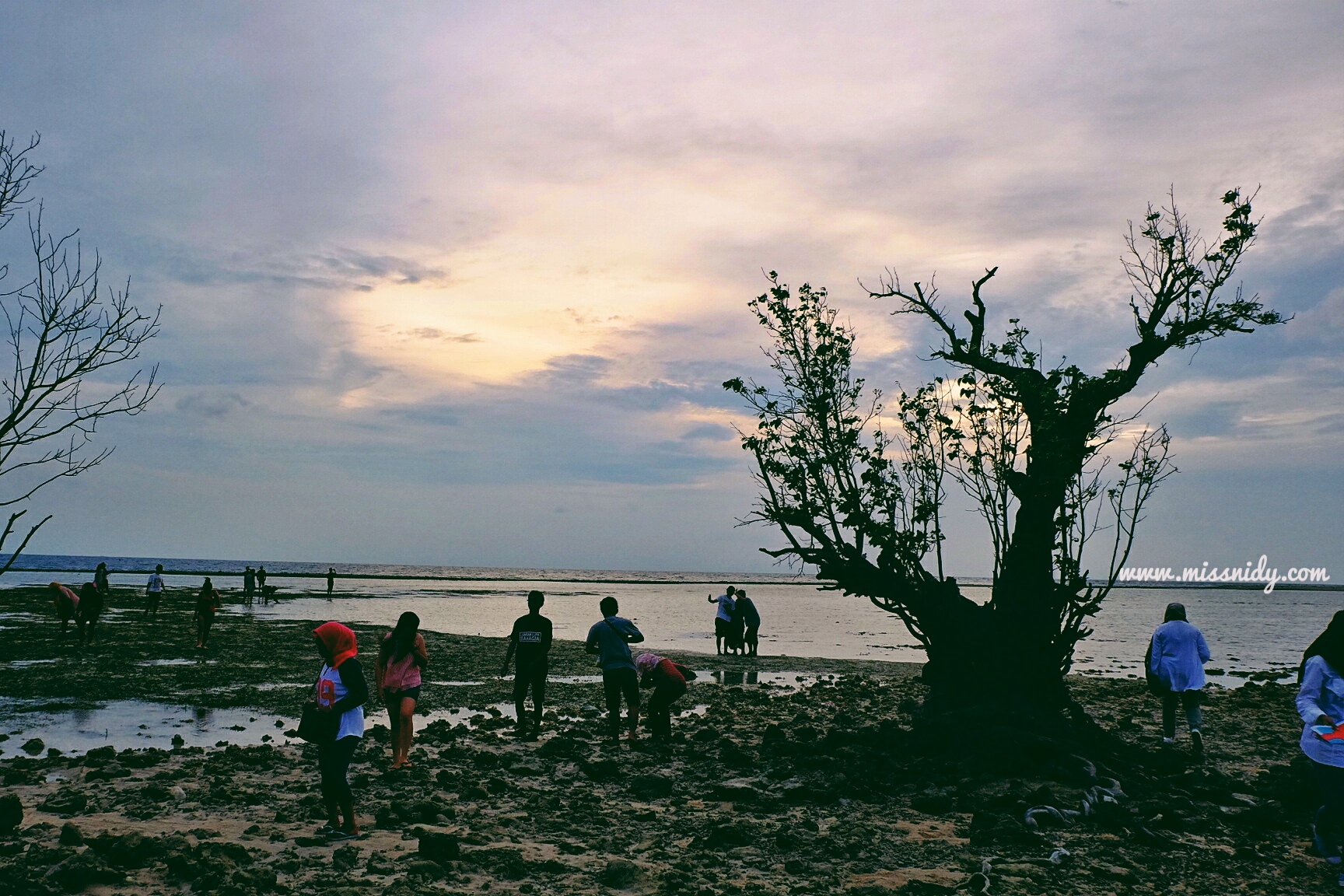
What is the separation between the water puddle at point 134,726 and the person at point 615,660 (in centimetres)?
527

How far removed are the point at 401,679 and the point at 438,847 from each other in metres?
3.79

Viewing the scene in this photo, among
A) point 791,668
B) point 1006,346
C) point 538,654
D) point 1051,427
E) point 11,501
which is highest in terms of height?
point 1006,346

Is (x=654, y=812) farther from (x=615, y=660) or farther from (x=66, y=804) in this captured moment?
(x=66, y=804)

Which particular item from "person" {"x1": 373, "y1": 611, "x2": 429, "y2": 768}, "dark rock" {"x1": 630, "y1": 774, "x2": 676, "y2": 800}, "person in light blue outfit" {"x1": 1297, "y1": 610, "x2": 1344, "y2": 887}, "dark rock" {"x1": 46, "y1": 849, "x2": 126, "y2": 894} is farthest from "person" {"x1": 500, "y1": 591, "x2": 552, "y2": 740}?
"person in light blue outfit" {"x1": 1297, "y1": 610, "x2": 1344, "y2": 887}

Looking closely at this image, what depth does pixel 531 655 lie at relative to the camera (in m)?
14.2

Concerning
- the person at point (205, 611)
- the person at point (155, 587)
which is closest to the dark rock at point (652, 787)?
the person at point (205, 611)

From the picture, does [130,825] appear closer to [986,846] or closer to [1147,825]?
[986,846]

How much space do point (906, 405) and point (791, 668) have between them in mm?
15142

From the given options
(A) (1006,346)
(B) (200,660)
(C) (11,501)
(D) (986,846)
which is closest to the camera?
(C) (11,501)

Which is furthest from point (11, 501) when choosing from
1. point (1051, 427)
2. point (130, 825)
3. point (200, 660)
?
point (200, 660)

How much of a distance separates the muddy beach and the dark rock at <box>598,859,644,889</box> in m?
0.02

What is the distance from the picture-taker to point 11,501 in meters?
5.40

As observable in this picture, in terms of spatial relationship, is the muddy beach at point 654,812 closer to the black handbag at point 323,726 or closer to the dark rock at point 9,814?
the dark rock at point 9,814

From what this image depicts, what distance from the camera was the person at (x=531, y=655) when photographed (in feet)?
46.2
